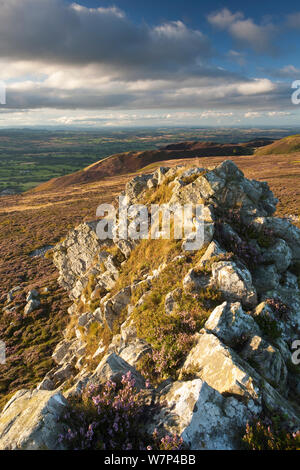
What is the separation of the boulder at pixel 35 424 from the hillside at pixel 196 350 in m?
0.03


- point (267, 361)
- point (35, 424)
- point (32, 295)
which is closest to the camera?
point (35, 424)

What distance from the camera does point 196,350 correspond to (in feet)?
25.5

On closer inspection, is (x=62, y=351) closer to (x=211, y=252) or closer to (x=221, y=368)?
(x=211, y=252)

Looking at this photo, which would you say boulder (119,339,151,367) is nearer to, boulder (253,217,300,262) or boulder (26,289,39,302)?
boulder (253,217,300,262)

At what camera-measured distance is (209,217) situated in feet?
42.9

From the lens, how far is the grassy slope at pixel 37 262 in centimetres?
2248

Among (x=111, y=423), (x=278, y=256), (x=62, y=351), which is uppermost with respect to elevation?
(x=278, y=256)

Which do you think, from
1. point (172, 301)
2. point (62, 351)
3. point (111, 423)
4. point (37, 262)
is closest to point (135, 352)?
point (172, 301)

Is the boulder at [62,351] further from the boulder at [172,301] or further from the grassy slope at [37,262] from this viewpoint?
the boulder at [172,301]

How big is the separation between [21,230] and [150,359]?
75.6m

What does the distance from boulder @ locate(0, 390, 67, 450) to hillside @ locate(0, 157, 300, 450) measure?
3 centimetres

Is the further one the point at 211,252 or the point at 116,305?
the point at 116,305

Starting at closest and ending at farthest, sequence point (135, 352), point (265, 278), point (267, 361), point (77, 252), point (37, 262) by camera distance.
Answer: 1. point (267, 361)
2. point (135, 352)
3. point (265, 278)
4. point (77, 252)
5. point (37, 262)

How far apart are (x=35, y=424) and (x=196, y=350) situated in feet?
15.2
